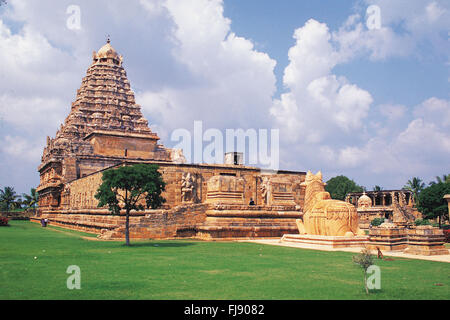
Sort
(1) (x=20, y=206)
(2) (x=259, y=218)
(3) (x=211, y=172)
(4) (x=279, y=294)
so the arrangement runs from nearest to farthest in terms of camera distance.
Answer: (4) (x=279, y=294) < (2) (x=259, y=218) < (3) (x=211, y=172) < (1) (x=20, y=206)

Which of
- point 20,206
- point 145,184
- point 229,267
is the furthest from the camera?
point 20,206


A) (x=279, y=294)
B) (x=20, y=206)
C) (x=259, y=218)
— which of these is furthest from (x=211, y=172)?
(x=20, y=206)

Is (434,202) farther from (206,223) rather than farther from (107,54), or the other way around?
(107,54)

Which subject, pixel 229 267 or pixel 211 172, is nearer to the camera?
pixel 229 267

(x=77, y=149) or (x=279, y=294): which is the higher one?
(x=77, y=149)

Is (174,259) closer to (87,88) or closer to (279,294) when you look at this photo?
(279,294)

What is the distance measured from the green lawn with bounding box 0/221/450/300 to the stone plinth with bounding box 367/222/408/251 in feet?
10.1

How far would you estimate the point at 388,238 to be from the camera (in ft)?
55.2

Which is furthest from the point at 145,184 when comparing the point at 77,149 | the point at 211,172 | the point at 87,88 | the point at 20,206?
the point at 20,206

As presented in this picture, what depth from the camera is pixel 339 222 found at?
734 inches

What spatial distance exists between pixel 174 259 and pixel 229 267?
234 cm

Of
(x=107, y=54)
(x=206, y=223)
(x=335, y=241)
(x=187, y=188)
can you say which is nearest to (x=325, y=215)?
(x=335, y=241)

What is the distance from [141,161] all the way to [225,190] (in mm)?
13890

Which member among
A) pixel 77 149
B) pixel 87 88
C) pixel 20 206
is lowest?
pixel 20 206
